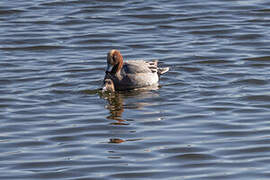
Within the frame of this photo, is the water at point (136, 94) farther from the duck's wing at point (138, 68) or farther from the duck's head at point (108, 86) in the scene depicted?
the duck's wing at point (138, 68)

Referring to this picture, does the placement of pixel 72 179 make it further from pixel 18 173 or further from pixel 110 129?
pixel 110 129

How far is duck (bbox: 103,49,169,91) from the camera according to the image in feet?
43.6

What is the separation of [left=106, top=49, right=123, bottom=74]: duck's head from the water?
1.28 feet

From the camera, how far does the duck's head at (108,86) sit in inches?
505

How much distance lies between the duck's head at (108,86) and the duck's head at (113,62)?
0.24 metres

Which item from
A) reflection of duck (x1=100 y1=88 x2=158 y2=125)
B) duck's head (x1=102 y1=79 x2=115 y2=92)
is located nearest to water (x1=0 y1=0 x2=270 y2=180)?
reflection of duck (x1=100 y1=88 x2=158 y2=125)

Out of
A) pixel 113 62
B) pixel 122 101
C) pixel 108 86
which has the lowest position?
pixel 122 101

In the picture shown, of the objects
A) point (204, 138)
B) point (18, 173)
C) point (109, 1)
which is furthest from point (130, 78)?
point (109, 1)

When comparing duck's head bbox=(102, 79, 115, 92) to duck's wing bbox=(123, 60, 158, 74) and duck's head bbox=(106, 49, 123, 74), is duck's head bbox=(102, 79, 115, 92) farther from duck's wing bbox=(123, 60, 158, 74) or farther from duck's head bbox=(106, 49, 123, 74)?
duck's wing bbox=(123, 60, 158, 74)

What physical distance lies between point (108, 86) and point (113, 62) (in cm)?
61

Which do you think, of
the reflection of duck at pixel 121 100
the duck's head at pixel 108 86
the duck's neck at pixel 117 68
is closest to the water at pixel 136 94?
the reflection of duck at pixel 121 100

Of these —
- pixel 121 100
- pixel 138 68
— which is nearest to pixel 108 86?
pixel 121 100

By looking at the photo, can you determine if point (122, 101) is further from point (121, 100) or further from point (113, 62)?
point (113, 62)

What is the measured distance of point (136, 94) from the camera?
12992mm
